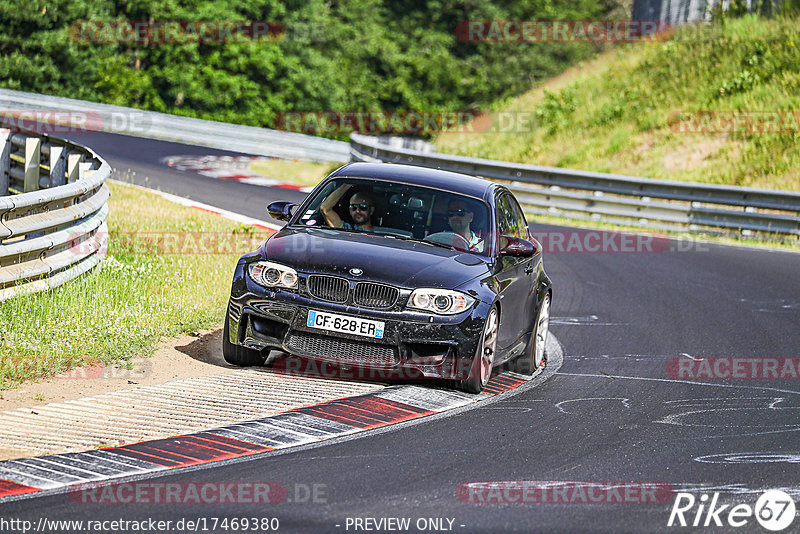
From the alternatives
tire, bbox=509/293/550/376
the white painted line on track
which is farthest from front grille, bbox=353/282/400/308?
the white painted line on track

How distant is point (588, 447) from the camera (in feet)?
22.9

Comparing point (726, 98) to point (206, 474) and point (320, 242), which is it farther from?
point (206, 474)

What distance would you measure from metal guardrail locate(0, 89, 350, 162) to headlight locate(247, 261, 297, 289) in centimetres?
2453

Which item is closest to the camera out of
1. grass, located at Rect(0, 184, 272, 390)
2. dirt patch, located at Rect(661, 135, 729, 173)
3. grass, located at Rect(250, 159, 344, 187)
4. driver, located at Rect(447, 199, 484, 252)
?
grass, located at Rect(0, 184, 272, 390)

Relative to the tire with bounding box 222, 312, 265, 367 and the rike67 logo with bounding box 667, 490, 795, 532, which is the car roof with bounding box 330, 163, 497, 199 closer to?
the tire with bounding box 222, 312, 265, 367

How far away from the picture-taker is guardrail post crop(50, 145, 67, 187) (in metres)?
14.6

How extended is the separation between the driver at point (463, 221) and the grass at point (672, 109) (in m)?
20.1

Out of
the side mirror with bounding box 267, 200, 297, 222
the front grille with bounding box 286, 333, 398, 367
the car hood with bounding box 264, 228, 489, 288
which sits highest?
the side mirror with bounding box 267, 200, 297, 222

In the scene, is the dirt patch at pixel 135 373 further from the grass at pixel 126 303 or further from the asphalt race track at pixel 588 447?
the asphalt race track at pixel 588 447

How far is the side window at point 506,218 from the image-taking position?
9352 millimetres

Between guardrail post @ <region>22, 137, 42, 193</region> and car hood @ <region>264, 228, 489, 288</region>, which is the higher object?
car hood @ <region>264, 228, 489, 288</region>

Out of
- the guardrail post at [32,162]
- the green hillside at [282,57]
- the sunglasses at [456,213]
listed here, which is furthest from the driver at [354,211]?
the green hillside at [282,57]

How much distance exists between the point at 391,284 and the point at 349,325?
417 millimetres

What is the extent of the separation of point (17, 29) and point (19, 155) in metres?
33.5
